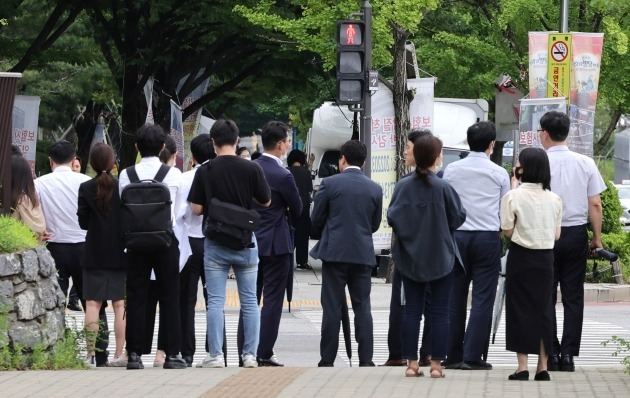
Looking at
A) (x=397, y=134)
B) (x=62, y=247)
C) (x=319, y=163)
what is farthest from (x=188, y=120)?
(x=62, y=247)

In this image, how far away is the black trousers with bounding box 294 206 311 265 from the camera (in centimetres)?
2369

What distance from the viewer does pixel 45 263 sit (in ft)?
35.8

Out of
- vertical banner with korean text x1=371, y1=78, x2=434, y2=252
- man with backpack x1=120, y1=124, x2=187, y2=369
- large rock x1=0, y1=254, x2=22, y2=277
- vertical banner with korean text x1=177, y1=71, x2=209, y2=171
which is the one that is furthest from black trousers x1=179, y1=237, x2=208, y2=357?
vertical banner with korean text x1=177, y1=71, x2=209, y2=171

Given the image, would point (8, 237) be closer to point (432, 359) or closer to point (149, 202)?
point (149, 202)

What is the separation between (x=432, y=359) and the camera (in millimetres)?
9852

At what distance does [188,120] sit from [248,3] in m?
7.95

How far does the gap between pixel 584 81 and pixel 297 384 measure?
13.0 m

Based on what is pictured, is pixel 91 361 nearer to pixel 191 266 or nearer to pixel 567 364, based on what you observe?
pixel 191 266

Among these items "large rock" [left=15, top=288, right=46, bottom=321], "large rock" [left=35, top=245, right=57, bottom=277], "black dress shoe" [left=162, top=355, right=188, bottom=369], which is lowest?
"black dress shoe" [left=162, top=355, right=188, bottom=369]

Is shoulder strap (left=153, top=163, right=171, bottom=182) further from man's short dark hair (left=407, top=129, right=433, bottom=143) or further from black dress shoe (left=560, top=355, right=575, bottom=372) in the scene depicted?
black dress shoe (left=560, top=355, right=575, bottom=372)

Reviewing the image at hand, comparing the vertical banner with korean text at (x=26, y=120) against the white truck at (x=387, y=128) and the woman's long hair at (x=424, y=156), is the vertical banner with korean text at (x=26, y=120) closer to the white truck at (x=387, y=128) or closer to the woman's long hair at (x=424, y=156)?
the white truck at (x=387, y=128)

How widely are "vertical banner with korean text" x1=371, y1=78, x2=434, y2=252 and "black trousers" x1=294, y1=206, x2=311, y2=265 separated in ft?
5.64

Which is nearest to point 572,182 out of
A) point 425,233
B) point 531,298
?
point 531,298

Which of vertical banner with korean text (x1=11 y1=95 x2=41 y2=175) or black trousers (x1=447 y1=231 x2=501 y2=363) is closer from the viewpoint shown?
black trousers (x1=447 y1=231 x2=501 y2=363)
